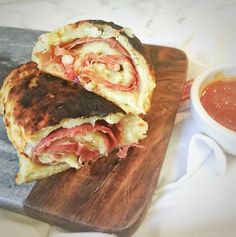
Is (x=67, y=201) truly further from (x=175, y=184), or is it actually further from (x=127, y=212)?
(x=175, y=184)

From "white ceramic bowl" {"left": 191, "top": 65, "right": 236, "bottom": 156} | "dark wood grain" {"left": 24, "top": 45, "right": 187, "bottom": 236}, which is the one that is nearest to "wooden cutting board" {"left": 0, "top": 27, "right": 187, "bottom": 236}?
"dark wood grain" {"left": 24, "top": 45, "right": 187, "bottom": 236}

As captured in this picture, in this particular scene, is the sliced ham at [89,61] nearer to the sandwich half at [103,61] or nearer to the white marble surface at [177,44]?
the sandwich half at [103,61]

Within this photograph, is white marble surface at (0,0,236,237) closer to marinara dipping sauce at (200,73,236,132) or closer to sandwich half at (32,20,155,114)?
marinara dipping sauce at (200,73,236,132)

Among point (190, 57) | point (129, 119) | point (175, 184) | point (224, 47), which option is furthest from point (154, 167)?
point (224, 47)

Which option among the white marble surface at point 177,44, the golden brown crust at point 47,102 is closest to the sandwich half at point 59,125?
the golden brown crust at point 47,102

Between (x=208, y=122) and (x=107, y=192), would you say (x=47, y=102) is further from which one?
(x=208, y=122)

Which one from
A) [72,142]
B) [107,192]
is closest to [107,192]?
[107,192]
